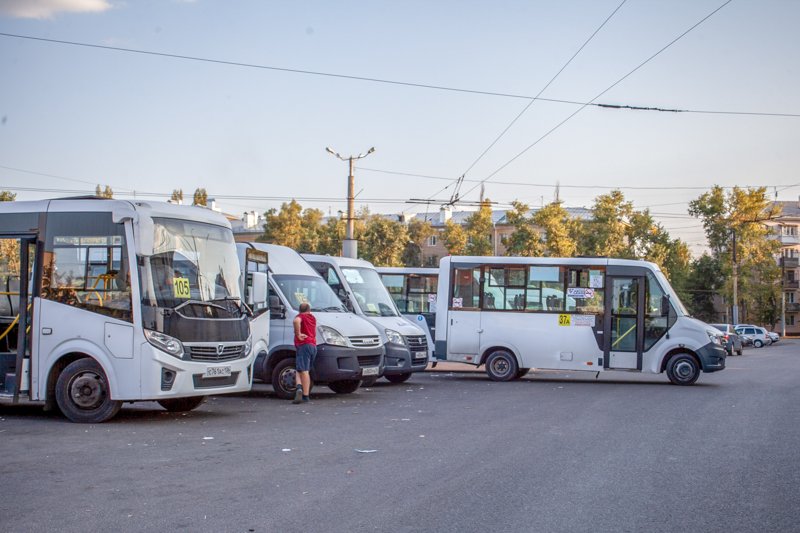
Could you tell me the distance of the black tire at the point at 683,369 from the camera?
2234 centimetres

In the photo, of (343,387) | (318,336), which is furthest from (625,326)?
(318,336)

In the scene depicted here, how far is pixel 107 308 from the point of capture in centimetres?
1277

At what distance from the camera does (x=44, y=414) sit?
45.7 feet

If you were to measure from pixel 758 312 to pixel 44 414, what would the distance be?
91565 mm

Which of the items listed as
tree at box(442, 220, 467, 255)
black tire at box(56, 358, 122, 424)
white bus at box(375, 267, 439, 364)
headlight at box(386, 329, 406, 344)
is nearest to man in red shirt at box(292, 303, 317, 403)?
black tire at box(56, 358, 122, 424)

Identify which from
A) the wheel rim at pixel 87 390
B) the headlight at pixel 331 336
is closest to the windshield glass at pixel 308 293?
the headlight at pixel 331 336

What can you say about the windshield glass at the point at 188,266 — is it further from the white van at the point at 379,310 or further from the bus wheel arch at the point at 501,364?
the bus wheel arch at the point at 501,364

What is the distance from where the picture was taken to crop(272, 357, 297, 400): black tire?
1686 cm

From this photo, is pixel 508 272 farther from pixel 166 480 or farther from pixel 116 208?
pixel 166 480

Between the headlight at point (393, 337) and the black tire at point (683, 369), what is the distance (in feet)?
22.0

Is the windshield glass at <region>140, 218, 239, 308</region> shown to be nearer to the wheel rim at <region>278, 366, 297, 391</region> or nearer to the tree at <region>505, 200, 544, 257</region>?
the wheel rim at <region>278, 366, 297, 391</region>

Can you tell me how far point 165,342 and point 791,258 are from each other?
120247 mm

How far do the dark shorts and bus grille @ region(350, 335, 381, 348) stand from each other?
4.00 feet

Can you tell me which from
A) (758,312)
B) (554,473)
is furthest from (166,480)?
(758,312)
